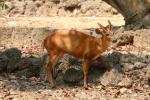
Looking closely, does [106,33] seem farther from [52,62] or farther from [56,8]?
[56,8]

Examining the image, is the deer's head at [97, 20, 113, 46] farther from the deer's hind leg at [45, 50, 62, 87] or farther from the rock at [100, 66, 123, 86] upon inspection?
the deer's hind leg at [45, 50, 62, 87]

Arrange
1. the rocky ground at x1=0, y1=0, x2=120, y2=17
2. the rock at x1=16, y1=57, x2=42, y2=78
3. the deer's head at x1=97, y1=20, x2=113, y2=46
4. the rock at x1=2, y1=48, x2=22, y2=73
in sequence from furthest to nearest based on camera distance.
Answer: the rocky ground at x1=0, y1=0, x2=120, y2=17
the rock at x1=2, y1=48, x2=22, y2=73
the rock at x1=16, y1=57, x2=42, y2=78
the deer's head at x1=97, y1=20, x2=113, y2=46

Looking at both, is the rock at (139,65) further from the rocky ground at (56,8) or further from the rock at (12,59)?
the rocky ground at (56,8)

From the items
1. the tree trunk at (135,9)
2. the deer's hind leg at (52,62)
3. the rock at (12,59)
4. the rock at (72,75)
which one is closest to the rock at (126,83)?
the rock at (72,75)

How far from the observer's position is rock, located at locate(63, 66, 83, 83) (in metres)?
7.93

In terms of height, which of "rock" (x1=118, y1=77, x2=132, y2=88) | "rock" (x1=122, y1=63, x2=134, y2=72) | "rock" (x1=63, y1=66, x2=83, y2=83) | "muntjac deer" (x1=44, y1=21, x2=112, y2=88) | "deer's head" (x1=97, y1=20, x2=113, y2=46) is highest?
"deer's head" (x1=97, y1=20, x2=113, y2=46)

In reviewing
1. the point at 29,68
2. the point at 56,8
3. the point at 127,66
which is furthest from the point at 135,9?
the point at 56,8

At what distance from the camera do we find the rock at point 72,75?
26.0 feet

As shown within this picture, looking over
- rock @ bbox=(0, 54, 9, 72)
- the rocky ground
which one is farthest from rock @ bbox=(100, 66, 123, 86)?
the rocky ground

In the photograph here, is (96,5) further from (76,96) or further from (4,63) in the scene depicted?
(76,96)

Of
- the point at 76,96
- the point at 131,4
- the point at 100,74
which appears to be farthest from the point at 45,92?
the point at 131,4

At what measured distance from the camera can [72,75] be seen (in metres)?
7.94

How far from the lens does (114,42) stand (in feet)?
38.7

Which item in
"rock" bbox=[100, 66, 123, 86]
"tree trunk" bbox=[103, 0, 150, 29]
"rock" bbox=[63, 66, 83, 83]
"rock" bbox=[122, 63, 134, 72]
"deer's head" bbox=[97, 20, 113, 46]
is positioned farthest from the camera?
"tree trunk" bbox=[103, 0, 150, 29]
